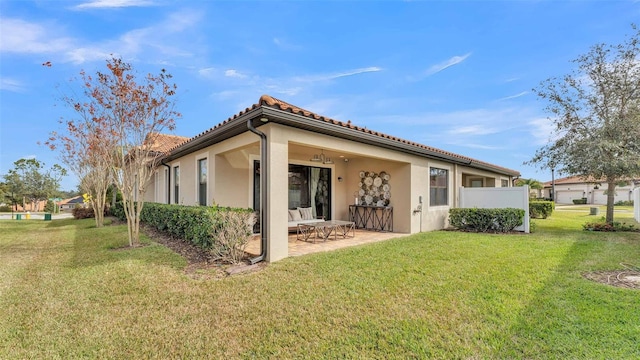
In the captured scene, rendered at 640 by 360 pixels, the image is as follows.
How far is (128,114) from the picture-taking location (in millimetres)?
7531

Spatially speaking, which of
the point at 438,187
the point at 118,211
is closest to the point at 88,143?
the point at 118,211

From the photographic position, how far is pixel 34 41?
740cm

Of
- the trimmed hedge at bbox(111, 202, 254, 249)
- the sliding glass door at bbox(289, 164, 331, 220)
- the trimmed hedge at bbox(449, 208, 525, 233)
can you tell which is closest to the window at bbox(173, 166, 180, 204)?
the trimmed hedge at bbox(111, 202, 254, 249)

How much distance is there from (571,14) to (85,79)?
45.8ft

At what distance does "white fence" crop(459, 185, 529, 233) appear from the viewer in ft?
36.6

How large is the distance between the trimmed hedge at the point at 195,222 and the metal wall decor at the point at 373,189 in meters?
6.05

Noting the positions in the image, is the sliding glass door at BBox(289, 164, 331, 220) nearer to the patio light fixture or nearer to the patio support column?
the patio light fixture

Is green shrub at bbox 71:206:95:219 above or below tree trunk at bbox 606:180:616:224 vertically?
below

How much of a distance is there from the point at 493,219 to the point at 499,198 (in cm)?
146

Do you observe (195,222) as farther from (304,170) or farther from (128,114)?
(304,170)

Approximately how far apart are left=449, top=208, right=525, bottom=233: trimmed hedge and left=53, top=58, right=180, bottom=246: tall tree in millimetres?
10878

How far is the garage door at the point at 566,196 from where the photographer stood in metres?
40.3

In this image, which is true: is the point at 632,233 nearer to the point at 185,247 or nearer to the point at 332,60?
the point at 332,60

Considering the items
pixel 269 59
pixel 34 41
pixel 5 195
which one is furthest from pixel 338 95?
pixel 5 195
